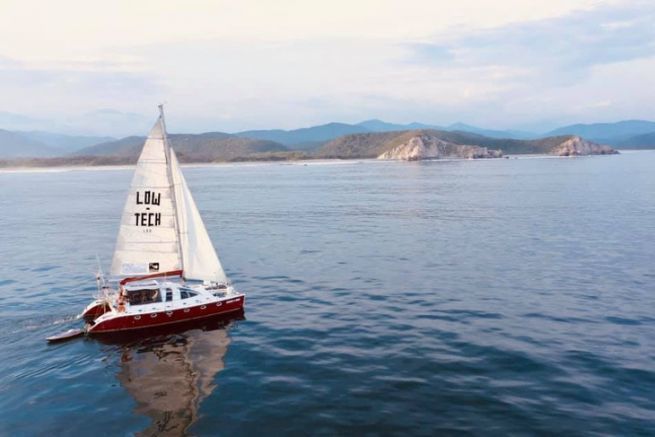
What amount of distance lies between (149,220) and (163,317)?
6.39 metres

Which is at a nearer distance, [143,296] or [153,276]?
[143,296]

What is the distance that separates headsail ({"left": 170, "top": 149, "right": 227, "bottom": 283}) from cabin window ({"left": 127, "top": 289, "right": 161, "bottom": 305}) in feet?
8.63

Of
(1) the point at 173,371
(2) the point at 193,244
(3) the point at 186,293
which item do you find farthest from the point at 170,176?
(1) the point at 173,371

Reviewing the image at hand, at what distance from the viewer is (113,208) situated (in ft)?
310

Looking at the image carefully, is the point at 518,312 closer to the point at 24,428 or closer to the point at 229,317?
the point at 229,317

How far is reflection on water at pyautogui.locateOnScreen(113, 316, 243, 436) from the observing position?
22.1m

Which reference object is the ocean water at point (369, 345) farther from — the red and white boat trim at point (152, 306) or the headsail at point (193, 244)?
the headsail at point (193, 244)

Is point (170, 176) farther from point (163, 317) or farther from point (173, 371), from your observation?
point (173, 371)

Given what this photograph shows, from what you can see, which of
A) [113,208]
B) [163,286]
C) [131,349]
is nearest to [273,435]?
[131,349]

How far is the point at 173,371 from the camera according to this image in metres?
26.5

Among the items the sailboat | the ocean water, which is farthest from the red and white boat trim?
the ocean water

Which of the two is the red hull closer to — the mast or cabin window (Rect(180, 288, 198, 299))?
cabin window (Rect(180, 288, 198, 299))

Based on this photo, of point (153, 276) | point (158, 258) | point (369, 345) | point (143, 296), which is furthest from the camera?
point (153, 276)

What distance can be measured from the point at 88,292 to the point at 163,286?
11686mm
